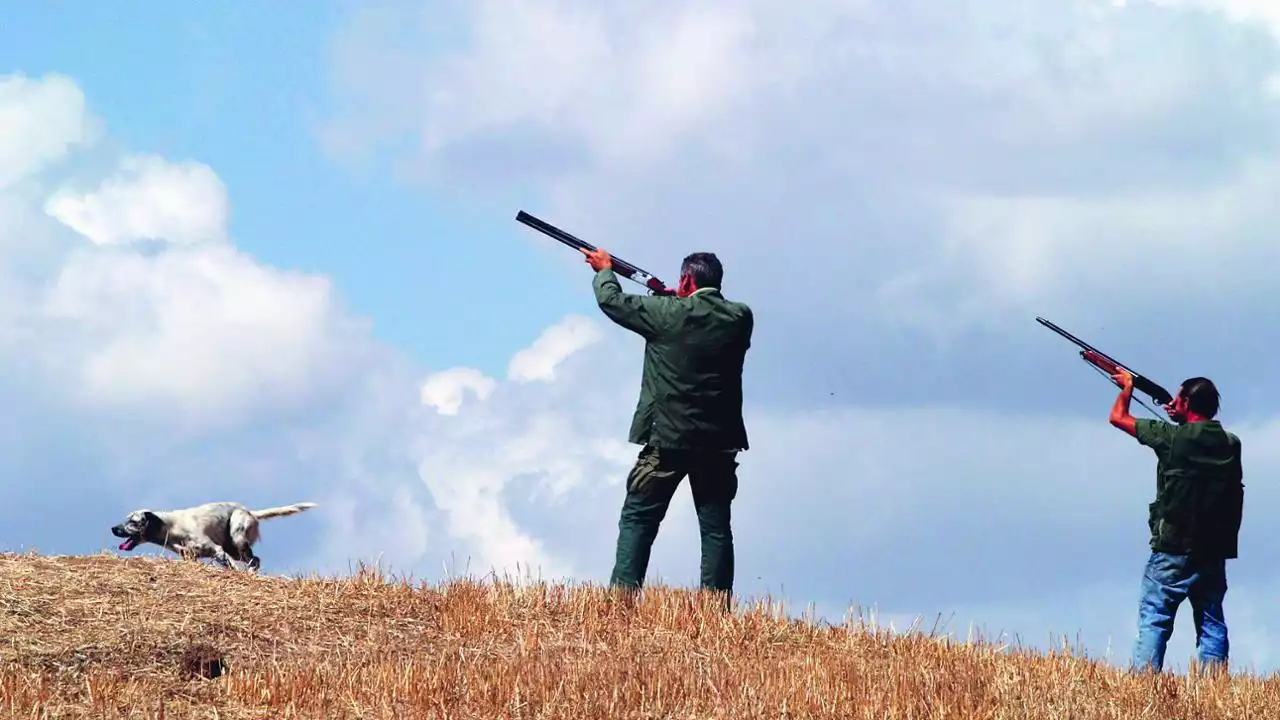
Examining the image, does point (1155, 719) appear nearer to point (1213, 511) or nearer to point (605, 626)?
point (1213, 511)

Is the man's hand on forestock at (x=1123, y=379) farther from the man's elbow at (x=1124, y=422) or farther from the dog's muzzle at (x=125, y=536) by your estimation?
the dog's muzzle at (x=125, y=536)

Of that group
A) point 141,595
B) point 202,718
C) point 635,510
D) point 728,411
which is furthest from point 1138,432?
point 141,595

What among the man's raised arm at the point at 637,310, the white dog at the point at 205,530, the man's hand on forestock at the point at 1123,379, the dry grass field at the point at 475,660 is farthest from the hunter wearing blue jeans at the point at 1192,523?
the white dog at the point at 205,530

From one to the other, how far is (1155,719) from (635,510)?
4.12m

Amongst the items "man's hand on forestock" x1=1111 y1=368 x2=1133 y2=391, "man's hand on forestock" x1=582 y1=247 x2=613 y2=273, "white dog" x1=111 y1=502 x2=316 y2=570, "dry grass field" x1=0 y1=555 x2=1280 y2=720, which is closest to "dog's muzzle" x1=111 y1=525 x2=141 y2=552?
"white dog" x1=111 y1=502 x2=316 y2=570

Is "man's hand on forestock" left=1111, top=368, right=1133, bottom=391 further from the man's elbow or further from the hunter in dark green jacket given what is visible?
the hunter in dark green jacket

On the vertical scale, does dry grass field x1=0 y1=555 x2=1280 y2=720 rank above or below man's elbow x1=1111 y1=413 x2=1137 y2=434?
below

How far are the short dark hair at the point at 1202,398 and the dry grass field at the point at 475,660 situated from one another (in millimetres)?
2006

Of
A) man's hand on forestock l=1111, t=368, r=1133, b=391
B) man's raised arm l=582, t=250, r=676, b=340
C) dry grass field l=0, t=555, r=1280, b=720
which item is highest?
man's hand on forestock l=1111, t=368, r=1133, b=391

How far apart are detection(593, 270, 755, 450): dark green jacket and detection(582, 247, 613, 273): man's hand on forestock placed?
0.60 m

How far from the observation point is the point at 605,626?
39.9 ft

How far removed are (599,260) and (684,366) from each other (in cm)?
140

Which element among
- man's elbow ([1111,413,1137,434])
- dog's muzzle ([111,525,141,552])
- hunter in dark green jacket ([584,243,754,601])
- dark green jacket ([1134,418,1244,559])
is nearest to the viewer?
dark green jacket ([1134,418,1244,559])

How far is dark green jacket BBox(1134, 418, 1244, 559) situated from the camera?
12031 millimetres
